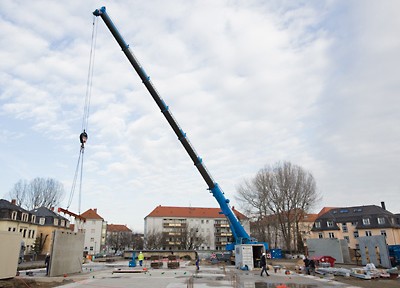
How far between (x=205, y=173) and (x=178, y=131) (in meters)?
4.56

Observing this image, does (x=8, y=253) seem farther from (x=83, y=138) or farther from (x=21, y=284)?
(x=83, y=138)

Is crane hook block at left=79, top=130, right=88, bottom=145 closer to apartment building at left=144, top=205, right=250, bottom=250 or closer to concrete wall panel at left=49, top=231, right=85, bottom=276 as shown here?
concrete wall panel at left=49, top=231, right=85, bottom=276

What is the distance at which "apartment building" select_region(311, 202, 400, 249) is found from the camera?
189 ft

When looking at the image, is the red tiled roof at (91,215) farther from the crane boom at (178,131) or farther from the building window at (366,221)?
the crane boom at (178,131)

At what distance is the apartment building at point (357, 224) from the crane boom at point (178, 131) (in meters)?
38.1

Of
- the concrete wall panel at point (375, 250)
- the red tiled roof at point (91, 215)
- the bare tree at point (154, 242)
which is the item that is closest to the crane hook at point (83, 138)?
the concrete wall panel at point (375, 250)

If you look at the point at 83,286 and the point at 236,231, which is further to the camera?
the point at 236,231

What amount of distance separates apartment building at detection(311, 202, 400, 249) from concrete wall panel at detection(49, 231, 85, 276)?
5060cm

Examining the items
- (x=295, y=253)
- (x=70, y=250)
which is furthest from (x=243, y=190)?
(x=70, y=250)

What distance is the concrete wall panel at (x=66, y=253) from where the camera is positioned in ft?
69.5

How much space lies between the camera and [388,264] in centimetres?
→ 2909

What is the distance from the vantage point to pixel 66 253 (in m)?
22.7

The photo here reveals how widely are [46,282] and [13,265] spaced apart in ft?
7.20

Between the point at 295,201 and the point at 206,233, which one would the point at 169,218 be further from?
the point at 295,201
